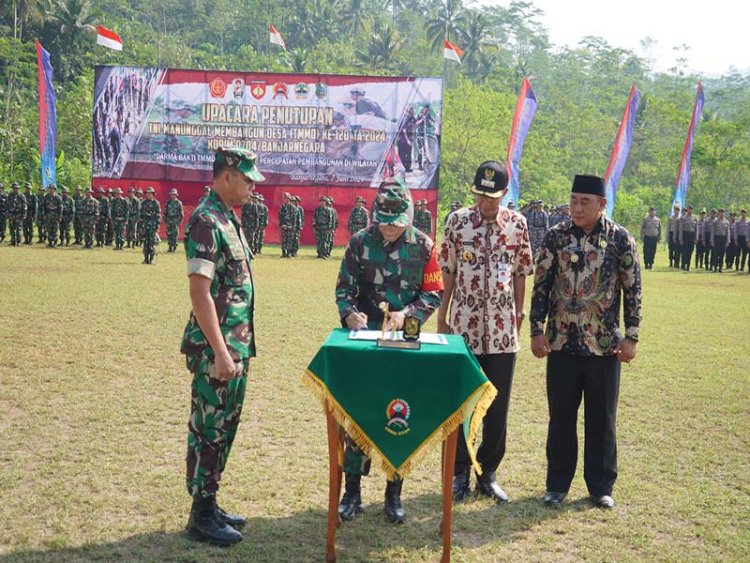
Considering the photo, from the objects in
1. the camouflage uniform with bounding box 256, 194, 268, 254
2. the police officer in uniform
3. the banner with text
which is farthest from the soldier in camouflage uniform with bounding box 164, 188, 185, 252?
the police officer in uniform

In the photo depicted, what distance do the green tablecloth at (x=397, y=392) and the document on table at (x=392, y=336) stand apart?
2.6 inches

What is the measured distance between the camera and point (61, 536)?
404 centimetres

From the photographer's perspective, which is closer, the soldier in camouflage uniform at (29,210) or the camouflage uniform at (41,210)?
the soldier in camouflage uniform at (29,210)

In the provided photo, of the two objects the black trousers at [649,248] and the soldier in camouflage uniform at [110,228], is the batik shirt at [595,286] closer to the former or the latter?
the soldier in camouflage uniform at [110,228]

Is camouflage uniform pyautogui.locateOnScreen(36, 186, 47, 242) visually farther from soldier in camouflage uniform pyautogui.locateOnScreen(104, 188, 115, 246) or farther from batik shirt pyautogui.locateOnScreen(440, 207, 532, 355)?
batik shirt pyautogui.locateOnScreen(440, 207, 532, 355)

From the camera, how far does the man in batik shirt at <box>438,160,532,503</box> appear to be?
476 cm

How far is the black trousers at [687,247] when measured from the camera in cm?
2508

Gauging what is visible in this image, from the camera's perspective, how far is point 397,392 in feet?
12.7

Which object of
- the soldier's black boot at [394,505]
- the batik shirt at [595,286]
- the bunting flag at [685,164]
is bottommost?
the soldier's black boot at [394,505]

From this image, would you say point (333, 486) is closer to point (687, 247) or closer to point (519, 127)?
point (519, 127)

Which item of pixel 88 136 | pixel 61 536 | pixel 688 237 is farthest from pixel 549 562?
pixel 88 136

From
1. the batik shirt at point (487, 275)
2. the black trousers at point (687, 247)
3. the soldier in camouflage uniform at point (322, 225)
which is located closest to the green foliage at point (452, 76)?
the soldier in camouflage uniform at point (322, 225)

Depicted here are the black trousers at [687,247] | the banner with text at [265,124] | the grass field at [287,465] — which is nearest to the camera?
the grass field at [287,465]

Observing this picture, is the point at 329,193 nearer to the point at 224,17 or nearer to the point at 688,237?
the point at 688,237
